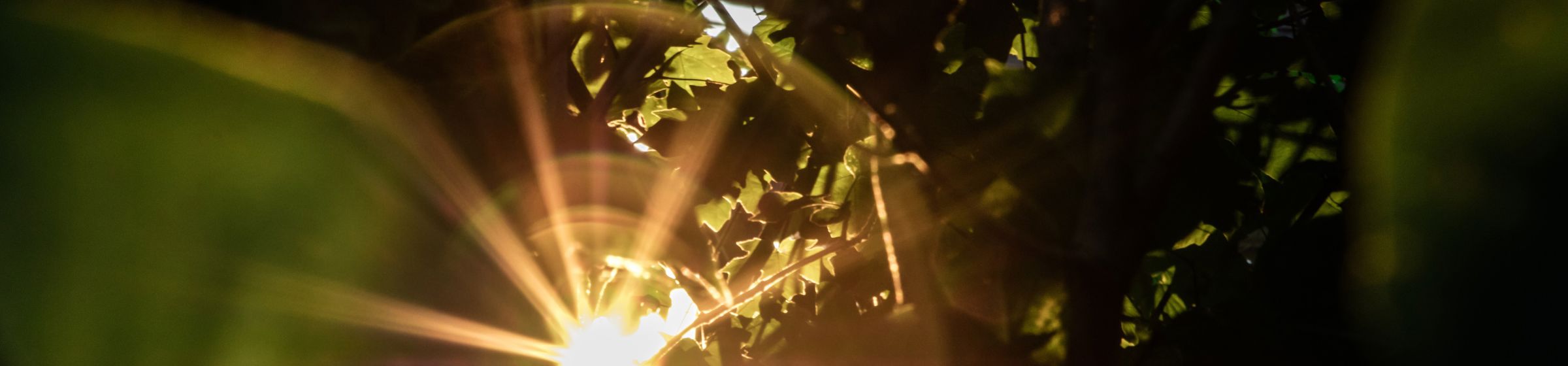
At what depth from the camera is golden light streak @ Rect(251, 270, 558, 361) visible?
1691mm

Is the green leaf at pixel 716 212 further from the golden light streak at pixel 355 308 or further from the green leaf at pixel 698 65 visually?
the golden light streak at pixel 355 308

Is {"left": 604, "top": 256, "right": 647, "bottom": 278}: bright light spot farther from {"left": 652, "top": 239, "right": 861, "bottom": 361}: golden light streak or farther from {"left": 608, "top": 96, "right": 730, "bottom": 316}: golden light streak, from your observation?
{"left": 652, "top": 239, "right": 861, "bottom": 361}: golden light streak

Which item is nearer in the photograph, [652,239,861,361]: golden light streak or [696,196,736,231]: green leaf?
[652,239,861,361]: golden light streak

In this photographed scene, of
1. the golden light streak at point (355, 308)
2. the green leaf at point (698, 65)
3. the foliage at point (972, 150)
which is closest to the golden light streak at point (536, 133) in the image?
the foliage at point (972, 150)

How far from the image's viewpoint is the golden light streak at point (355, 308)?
1.69 meters

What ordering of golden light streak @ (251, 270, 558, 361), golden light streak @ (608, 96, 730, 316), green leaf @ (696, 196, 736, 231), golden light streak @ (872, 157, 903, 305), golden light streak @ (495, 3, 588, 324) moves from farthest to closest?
green leaf @ (696, 196, 736, 231)
golden light streak @ (608, 96, 730, 316)
golden light streak @ (495, 3, 588, 324)
golden light streak @ (872, 157, 903, 305)
golden light streak @ (251, 270, 558, 361)

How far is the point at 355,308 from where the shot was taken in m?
1.75

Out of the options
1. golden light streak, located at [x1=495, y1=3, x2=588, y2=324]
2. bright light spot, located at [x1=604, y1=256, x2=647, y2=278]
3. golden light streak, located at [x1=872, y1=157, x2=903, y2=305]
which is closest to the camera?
golden light streak, located at [x1=872, y1=157, x2=903, y2=305]

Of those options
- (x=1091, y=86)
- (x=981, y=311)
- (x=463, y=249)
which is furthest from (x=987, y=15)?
(x=463, y=249)

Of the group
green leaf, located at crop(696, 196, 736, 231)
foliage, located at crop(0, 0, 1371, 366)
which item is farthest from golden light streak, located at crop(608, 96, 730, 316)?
green leaf, located at crop(696, 196, 736, 231)

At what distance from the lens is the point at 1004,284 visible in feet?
6.44

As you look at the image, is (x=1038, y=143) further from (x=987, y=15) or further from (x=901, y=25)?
(x=987, y=15)

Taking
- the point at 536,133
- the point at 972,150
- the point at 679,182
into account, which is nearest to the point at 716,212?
the point at 679,182

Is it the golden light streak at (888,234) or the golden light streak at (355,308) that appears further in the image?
the golden light streak at (888,234)
